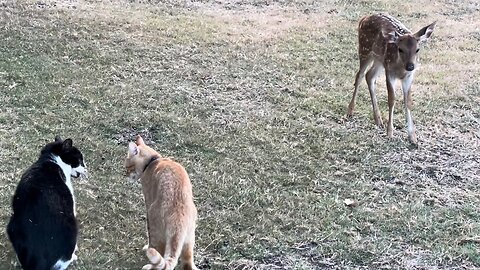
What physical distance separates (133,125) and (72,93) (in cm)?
86

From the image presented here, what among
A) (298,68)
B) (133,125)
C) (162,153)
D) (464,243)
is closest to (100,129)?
(133,125)

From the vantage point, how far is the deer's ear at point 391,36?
18.9ft

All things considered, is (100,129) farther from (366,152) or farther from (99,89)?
(366,152)

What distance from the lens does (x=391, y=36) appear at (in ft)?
19.1

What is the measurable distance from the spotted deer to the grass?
225 millimetres

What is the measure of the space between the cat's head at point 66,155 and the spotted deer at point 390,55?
9.11ft

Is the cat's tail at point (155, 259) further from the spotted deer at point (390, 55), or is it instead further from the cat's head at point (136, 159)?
the spotted deer at point (390, 55)

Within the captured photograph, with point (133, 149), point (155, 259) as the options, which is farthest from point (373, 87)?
point (155, 259)

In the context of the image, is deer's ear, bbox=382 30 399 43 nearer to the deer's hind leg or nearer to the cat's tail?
the deer's hind leg

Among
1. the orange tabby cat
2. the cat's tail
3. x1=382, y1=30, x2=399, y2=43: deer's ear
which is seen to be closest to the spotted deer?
x1=382, y1=30, x2=399, y2=43: deer's ear

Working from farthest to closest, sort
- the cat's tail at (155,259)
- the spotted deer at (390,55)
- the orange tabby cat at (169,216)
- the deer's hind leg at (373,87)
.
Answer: the deer's hind leg at (373,87)
the spotted deer at (390,55)
the orange tabby cat at (169,216)
the cat's tail at (155,259)

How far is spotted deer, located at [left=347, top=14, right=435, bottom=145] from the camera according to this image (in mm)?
5668

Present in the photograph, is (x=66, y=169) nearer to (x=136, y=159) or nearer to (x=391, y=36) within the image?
(x=136, y=159)

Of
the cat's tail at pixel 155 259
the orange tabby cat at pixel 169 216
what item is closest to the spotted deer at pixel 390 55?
the orange tabby cat at pixel 169 216
